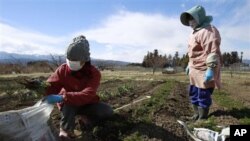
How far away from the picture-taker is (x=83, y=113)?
16.0 ft

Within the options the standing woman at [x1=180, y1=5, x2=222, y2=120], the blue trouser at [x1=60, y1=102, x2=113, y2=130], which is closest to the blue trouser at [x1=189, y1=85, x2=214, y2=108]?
the standing woman at [x1=180, y1=5, x2=222, y2=120]

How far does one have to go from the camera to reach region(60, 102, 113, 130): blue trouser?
4434mm

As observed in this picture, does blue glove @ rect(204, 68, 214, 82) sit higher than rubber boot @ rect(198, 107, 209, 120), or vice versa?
blue glove @ rect(204, 68, 214, 82)

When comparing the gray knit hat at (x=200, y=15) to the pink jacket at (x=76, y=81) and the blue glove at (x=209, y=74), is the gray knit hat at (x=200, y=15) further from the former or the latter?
the pink jacket at (x=76, y=81)

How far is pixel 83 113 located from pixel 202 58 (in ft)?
6.46

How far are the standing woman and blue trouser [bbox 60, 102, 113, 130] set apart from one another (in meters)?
1.47

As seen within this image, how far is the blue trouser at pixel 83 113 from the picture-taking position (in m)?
4.43

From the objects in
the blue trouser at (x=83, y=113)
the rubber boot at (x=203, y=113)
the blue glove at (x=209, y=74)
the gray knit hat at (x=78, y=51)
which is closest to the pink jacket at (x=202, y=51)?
the blue glove at (x=209, y=74)

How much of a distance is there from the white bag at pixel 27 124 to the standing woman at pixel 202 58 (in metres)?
2.42

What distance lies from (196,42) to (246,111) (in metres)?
1.59

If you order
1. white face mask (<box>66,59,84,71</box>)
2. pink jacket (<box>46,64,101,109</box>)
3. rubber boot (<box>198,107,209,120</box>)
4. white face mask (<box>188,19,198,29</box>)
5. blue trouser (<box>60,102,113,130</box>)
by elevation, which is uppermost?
white face mask (<box>188,19,198,29</box>)

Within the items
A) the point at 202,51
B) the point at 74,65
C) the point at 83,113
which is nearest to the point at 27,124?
the point at 74,65

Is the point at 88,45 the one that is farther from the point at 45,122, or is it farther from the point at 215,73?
the point at 215,73

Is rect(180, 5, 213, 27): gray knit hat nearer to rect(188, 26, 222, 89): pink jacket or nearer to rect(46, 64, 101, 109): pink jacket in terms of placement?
rect(188, 26, 222, 89): pink jacket
